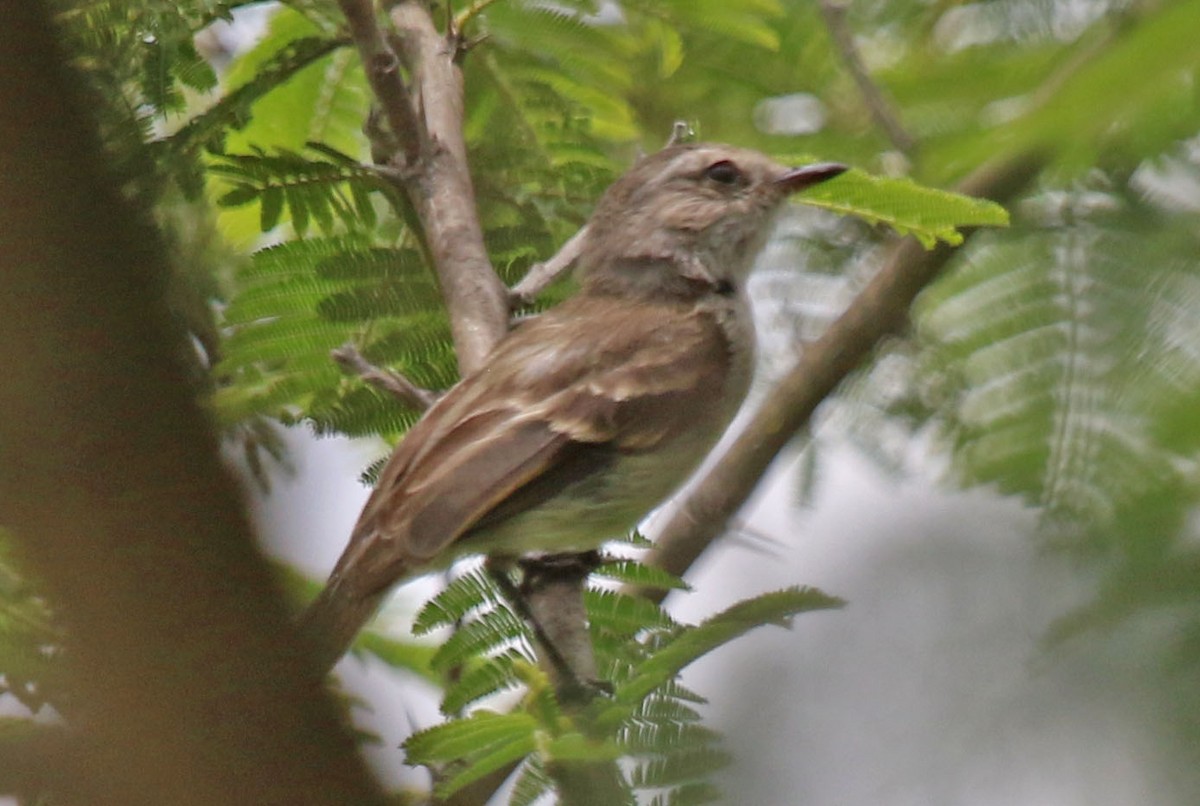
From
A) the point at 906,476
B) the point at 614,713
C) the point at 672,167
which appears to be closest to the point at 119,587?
the point at 614,713

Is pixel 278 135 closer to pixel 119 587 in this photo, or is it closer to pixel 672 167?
pixel 672 167

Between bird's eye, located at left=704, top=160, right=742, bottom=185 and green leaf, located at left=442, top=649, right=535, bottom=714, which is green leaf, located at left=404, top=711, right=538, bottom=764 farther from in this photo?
bird's eye, located at left=704, top=160, right=742, bottom=185

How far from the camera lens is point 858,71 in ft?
16.6

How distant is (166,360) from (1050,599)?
4.57 feet

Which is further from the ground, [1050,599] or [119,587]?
[1050,599]

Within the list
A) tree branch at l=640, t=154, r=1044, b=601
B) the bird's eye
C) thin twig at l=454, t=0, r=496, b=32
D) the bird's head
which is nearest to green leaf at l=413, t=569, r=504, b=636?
tree branch at l=640, t=154, r=1044, b=601

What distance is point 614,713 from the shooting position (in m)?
2.96

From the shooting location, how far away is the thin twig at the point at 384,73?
4242 mm

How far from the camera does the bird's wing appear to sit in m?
4.42

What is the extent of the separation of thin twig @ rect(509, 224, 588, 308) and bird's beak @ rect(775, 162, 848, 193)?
717mm

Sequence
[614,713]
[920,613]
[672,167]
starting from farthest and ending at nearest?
[672,167] → [614,713] → [920,613]

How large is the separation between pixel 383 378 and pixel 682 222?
5.03ft

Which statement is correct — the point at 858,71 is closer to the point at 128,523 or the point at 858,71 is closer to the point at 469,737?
the point at 469,737

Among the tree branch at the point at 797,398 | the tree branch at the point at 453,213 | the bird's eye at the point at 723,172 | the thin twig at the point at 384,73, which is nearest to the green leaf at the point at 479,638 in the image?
the tree branch at the point at 453,213
